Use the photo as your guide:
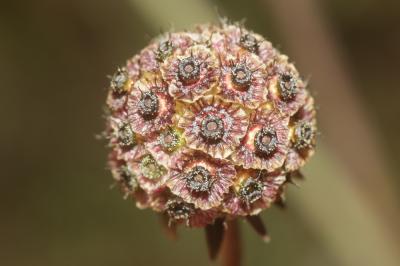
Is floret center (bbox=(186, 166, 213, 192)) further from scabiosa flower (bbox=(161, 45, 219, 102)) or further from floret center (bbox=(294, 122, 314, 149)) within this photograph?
floret center (bbox=(294, 122, 314, 149))

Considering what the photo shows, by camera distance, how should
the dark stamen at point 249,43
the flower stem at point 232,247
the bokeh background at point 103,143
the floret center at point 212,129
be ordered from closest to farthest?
1. the floret center at point 212,129
2. the dark stamen at point 249,43
3. the flower stem at point 232,247
4. the bokeh background at point 103,143

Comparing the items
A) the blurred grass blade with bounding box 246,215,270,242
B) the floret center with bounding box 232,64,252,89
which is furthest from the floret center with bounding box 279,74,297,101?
the blurred grass blade with bounding box 246,215,270,242

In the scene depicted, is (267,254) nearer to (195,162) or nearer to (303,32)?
(303,32)

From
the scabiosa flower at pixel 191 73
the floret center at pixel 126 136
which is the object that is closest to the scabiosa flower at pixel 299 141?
the scabiosa flower at pixel 191 73

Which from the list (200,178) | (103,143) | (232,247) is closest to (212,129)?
(200,178)

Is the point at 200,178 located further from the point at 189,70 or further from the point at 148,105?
the point at 189,70

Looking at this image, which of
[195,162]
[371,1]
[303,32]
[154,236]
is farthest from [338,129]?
[195,162]

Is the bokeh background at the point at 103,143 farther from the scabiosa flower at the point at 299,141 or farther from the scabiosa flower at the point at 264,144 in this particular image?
the scabiosa flower at the point at 264,144
